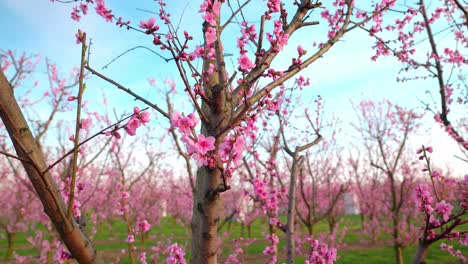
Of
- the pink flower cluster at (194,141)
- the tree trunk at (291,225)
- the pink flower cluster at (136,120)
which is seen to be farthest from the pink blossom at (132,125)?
the tree trunk at (291,225)

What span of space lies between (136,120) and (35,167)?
564 millimetres

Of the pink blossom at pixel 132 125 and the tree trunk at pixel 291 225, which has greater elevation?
the pink blossom at pixel 132 125

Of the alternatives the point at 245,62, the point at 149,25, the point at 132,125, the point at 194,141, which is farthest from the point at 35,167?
the point at 245,62

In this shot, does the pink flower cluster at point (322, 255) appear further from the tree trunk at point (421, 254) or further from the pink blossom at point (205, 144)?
the pink blossom at point (205, 144)

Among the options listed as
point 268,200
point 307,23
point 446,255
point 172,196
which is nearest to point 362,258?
point 446,255

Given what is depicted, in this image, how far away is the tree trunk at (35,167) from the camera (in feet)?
4.16

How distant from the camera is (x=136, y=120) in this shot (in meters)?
1.72

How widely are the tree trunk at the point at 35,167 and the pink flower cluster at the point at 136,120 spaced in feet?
1.47

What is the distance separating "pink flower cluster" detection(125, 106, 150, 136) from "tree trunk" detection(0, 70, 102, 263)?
17.7 inches

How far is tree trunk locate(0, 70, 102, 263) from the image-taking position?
49.9 inches

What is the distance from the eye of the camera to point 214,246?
175 centimetres

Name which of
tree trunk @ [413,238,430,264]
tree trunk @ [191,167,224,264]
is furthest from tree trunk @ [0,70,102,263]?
tree trunk @ [413,238,430,264]

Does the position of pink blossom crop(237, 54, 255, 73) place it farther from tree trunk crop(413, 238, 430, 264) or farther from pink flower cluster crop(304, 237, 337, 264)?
pink flower cluster crop(304, 237, 337, 264)

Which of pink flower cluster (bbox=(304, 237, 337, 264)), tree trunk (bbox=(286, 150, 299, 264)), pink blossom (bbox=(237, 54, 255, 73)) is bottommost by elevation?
pink flower cluster (bbox=(304, 237, 337, 264))
